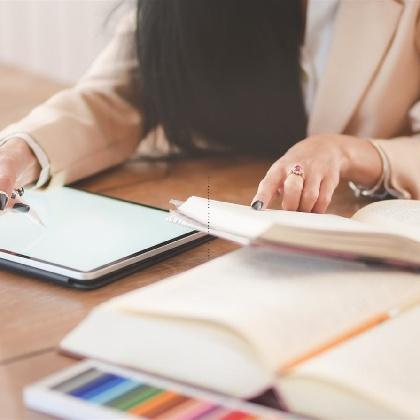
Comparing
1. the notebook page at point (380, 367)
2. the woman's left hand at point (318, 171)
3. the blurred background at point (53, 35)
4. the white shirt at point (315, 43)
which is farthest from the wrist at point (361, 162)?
the blurred background at point (53, 35)

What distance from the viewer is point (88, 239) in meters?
0.88

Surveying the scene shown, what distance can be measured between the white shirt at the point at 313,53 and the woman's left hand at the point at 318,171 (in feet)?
0.81

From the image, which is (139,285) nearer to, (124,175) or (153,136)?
(124,175)

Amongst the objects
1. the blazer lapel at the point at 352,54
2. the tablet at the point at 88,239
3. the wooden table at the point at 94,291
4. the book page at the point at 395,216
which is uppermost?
the blazer lapel at the point at 352,54

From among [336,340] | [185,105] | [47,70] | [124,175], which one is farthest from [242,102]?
[47,70]

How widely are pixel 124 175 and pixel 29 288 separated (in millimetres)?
488

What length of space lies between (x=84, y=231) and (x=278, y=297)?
358 mm

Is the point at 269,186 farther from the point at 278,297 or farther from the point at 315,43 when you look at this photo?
the point at 315,43

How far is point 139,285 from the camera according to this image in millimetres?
814

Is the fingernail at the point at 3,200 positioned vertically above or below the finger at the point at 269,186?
below

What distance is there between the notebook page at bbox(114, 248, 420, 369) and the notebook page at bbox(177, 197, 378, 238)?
24 mm

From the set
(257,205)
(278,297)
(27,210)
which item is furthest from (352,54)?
(278,297)

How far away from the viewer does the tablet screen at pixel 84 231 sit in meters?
0.84

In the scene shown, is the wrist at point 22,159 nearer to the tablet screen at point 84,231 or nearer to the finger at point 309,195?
the tablet screen at point 84,231
